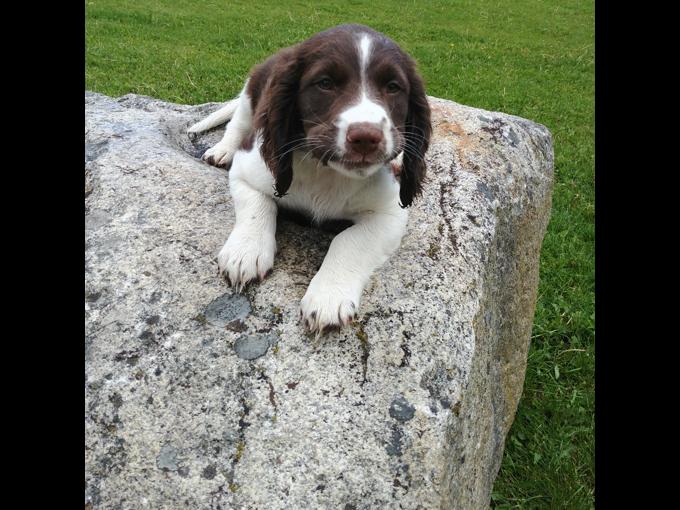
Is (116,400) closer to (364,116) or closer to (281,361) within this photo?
(281,361)

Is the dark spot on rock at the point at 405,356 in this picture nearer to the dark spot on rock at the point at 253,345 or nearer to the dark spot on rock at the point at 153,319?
the dark spot on rock at the point at 253,345

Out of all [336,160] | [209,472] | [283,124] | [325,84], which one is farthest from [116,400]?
[325,84]

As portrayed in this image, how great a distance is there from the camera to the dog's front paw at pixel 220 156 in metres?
3.94

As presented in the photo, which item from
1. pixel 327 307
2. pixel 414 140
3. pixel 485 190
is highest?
pixel 414 140

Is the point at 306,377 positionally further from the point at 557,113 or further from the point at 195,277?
the point at 557,113

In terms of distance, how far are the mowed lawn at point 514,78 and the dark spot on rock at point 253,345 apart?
6.24 ft

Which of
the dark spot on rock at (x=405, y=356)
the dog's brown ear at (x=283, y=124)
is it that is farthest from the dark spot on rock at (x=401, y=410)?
the dog's brown ear at (x=283, y=124)

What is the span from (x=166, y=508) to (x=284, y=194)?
1.47 metres

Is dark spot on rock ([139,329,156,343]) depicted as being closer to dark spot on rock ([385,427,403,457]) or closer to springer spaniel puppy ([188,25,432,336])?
springer spaniel puppy ([188,25,432,336])

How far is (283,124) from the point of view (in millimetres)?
2891

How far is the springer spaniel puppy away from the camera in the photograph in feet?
8.46

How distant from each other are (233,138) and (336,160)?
5.17ft

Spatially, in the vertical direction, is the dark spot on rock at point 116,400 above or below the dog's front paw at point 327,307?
below

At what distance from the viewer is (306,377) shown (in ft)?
7.85
